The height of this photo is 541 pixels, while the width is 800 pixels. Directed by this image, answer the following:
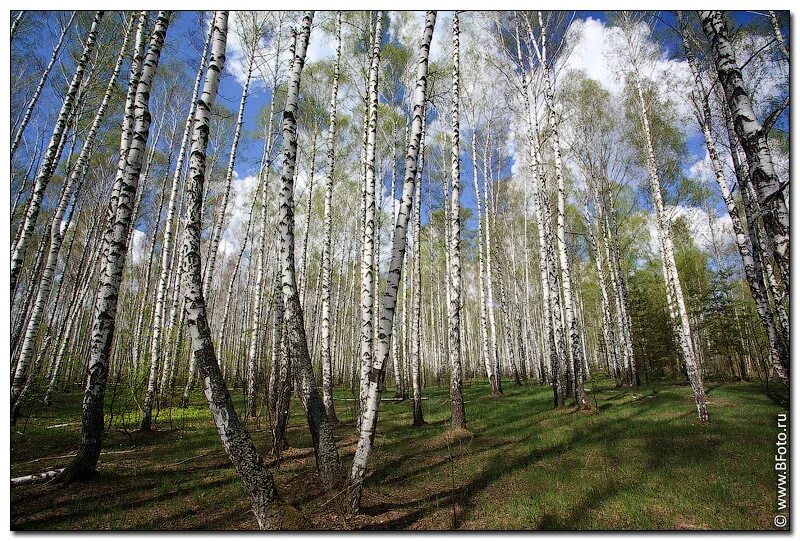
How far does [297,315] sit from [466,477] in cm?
321

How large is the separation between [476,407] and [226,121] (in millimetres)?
14944

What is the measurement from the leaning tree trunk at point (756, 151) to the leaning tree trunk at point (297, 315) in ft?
14.6

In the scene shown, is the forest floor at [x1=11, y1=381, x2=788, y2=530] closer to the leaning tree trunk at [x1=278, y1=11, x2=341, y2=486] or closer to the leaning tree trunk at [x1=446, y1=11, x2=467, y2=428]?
the leaning tree trunk at [x1=278, y1=11, x2=341, y2=486]

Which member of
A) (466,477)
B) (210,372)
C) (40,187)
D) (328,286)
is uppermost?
(40,187)

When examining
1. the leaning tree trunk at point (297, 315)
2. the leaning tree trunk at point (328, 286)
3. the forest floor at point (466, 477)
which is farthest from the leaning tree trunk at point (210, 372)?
the leaning tree trunk at point (328, 286)

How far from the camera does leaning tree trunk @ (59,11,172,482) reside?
4750 millimetres

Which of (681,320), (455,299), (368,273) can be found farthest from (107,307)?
(681,320)

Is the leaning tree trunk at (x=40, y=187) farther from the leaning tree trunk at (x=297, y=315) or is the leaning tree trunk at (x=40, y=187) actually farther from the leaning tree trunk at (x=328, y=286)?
the leaning tree trunk at (x=328, y=286)

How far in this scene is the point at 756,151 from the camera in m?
3.01

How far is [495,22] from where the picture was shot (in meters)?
12.7

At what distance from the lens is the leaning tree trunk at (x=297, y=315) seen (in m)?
4.37

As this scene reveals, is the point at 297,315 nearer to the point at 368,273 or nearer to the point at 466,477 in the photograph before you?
the point at 368,273

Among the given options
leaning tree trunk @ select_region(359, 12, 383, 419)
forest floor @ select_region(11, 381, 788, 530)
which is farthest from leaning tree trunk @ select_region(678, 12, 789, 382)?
leaning tree trunk @ select_region(359, 12, 383, 419)

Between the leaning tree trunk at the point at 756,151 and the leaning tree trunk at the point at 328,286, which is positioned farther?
the leaning tree trunk at the point at 328,286
